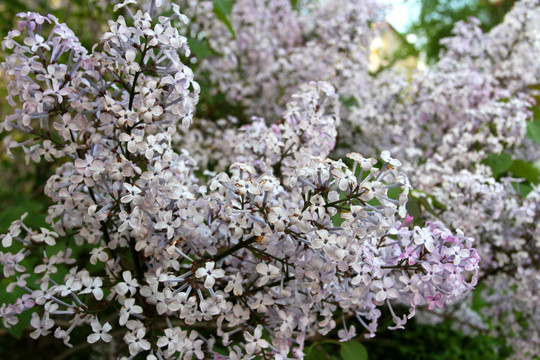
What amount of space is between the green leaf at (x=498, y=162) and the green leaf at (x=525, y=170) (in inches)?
6.0

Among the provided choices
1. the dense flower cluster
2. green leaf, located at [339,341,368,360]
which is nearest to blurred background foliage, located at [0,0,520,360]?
the dense flower cluster

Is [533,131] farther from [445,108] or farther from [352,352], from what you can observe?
[352,352]

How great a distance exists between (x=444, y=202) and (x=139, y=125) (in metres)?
0.73

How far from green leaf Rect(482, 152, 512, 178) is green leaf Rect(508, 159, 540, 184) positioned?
6.0 inches

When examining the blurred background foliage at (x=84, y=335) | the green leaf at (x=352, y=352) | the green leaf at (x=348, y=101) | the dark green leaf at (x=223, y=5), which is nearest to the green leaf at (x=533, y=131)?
the blurred background foliage at (x=84, y=335)

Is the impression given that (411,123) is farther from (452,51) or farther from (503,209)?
(452,51)

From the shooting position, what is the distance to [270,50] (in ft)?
5.84

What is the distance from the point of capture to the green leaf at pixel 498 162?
1.25 meters

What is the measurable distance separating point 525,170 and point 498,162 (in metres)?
0.19

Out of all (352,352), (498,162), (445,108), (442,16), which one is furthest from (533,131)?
(442,16)

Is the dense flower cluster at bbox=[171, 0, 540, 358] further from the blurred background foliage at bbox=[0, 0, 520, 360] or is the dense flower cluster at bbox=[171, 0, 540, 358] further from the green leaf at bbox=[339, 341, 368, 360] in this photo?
the green leaf at bbox=[339, 341, 368, 360]

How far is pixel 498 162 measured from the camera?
1262mm

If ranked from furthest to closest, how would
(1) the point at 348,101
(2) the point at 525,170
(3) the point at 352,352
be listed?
1. (1) the point at 348,101
2. (2) the point at 525,170
3. (3) the point at 352,352

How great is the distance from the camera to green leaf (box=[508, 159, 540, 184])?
1.38 m
